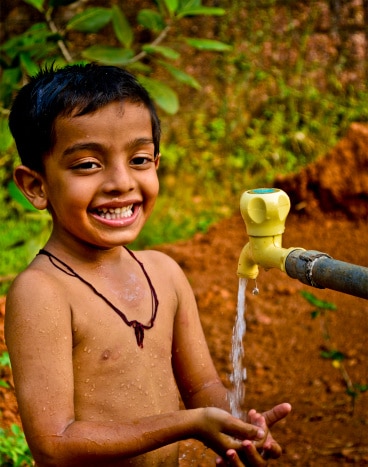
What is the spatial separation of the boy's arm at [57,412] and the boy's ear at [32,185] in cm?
25

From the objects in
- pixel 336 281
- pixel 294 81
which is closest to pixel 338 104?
pixel 294 81

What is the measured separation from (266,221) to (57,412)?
65 cm

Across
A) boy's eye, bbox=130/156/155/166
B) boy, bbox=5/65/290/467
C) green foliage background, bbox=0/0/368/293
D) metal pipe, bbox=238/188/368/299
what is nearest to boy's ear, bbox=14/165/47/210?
boy, bbox=5/65/290/467

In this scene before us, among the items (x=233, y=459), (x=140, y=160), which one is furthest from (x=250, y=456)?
(x=140, y=160)

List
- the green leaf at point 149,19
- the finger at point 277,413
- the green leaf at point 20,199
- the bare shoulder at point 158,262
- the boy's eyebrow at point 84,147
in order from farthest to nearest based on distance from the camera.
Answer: the green leaf at point 149,19 < the green leaf at point 20,199 < the bare shoulder at point 158,262 < the boy's eyebrow at point 84,147 < the finger at point 277,413

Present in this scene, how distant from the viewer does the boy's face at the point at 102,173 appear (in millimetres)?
1955

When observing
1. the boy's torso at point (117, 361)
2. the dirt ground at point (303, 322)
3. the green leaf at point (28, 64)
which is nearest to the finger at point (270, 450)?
the boy's torso at point (117, 361)

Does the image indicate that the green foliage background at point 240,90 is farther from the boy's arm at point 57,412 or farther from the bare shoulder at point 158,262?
the boy's arm at point 57,412

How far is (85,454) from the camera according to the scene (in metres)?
1.83

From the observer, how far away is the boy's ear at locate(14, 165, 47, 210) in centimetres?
209

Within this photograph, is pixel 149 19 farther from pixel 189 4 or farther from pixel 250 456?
pixel 250 456

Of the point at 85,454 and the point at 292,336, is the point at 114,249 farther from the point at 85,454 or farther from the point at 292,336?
the point at 292,336

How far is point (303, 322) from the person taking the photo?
4.21 meters

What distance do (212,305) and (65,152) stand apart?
250 centimetres
